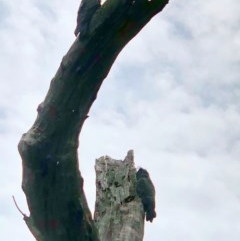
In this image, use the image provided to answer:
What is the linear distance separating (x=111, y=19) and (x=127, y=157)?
405 cm

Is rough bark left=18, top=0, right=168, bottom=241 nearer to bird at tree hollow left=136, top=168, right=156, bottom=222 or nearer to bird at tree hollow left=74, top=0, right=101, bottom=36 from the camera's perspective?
bird at tree hollow left=74, top=0, right=101, bottom=36

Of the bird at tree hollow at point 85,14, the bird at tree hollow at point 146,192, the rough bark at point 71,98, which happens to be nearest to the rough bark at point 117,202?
the bird at tree hollow at point 146,192

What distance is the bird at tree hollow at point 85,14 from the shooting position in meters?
3.85

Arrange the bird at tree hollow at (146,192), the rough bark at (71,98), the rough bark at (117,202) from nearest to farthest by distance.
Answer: the rough bark at (71,98)
the bird at tree hollow at (146,192)
the rough bark at (117,202)

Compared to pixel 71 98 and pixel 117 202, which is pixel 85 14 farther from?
pixel 117 202

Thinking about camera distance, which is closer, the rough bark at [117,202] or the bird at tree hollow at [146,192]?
the bird at tree hollow at [146,192]

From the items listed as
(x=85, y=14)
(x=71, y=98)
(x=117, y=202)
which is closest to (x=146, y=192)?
(x=117, y=202)

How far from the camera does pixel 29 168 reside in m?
3.91

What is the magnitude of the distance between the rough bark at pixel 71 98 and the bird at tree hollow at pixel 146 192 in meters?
2.25

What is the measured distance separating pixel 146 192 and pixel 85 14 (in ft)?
9.48

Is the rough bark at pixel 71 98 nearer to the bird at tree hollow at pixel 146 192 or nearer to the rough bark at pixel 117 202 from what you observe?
the bird at tree hollow at pixel 146 192

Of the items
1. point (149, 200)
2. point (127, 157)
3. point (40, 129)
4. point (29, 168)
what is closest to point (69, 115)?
point (40, 129)

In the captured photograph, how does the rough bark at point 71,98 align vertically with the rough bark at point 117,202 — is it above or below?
below

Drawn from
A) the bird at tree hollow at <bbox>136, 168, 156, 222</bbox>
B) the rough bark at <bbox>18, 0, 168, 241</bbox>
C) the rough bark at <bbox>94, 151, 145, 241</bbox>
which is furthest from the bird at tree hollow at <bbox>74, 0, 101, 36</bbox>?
the rough bark at <bbox>94, 151, 145, 241</bbox>
